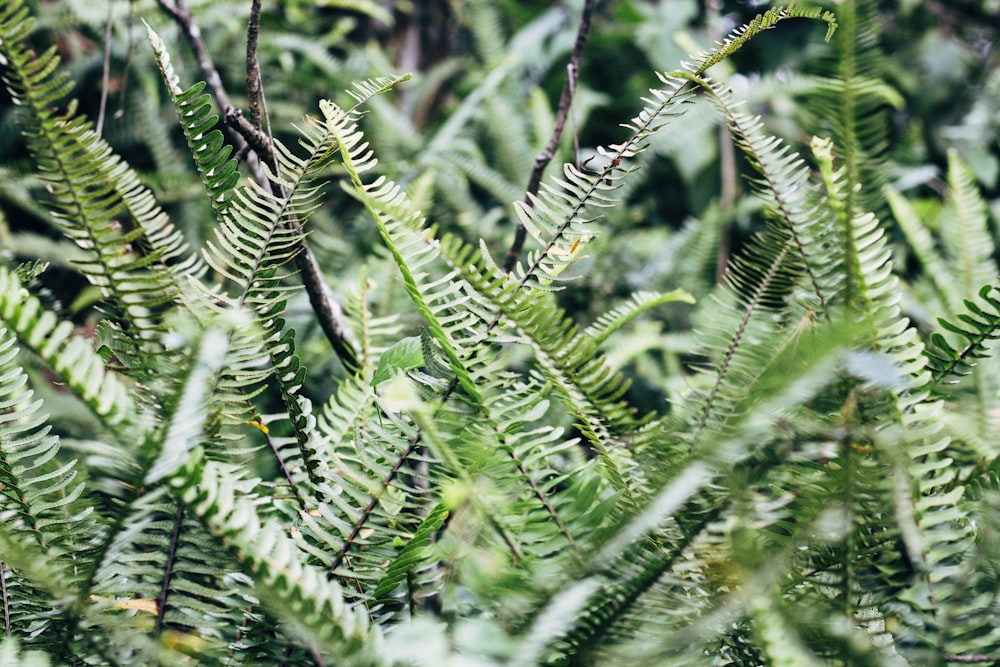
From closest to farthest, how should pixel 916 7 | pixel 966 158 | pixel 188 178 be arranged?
1. pixel 188 178
2. pixel 966 158
3. pixel 916 7

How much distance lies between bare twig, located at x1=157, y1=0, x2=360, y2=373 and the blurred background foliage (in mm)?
317

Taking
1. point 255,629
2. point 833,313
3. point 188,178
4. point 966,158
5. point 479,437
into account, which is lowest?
point 255,629

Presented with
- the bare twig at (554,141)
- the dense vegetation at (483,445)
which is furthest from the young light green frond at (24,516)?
the bare twig at (554,141)

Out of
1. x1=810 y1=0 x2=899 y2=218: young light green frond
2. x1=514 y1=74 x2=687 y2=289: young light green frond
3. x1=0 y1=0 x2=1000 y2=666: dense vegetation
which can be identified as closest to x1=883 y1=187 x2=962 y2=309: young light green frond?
x1=0 y1=0 x2=1000 y2=666: dense vegetation

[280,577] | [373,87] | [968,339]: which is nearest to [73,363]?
[280,577]

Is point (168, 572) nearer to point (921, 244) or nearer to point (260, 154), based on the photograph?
point (260, 154)

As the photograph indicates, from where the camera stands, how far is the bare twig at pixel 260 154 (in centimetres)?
53

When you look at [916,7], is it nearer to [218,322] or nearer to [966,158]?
[966,158]

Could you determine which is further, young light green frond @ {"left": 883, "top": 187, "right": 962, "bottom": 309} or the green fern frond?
young light green frond @ {"left": 883, "top": 187, "right": 962, "bottom": 309}

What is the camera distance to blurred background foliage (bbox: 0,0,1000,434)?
1.28 m

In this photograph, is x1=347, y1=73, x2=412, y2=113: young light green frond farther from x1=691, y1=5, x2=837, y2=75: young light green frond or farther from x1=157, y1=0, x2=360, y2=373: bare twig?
x1=691, y1=5, x2=837, y2=75: young light green frond

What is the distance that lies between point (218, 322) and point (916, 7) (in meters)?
2.36

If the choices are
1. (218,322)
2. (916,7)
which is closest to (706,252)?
(218,322)

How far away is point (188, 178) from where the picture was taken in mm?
1271
